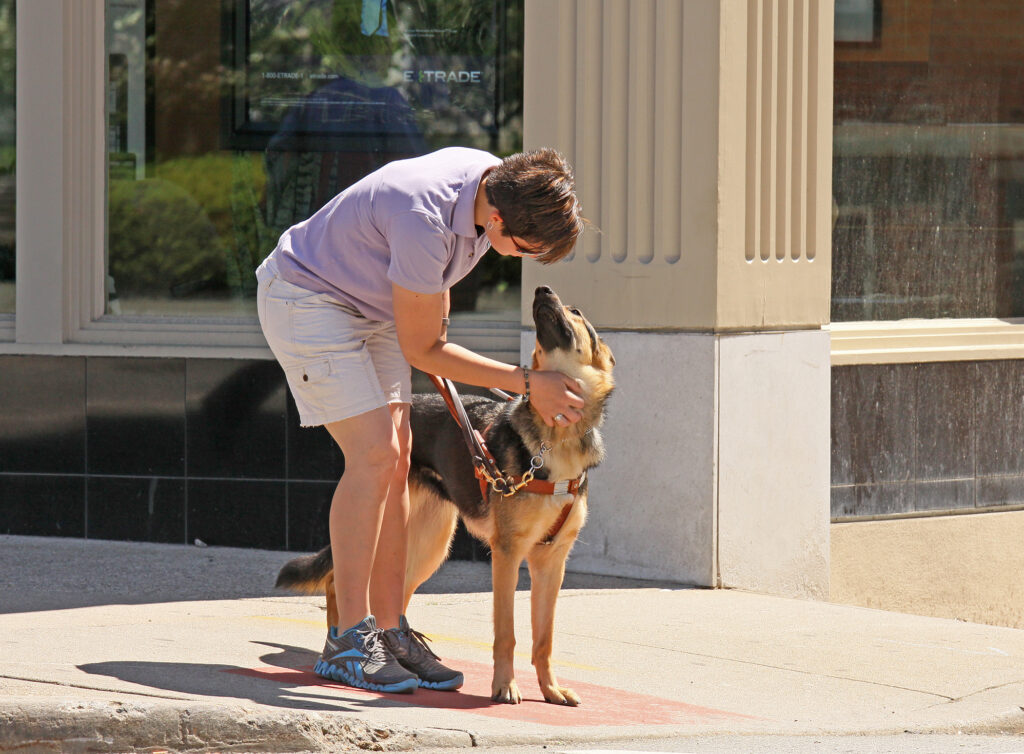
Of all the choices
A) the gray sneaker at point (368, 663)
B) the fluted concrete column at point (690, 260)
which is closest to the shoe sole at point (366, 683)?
the gray sneaker at point (368, 663)

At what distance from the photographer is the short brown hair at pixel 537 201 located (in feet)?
14.3

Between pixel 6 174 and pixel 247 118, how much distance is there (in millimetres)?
1368

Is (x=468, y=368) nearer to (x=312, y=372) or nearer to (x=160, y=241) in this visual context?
(x=312, y=372)

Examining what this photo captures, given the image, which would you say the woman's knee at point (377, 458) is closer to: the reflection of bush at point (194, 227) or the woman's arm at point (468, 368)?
the woman's arm at point (468, 368)

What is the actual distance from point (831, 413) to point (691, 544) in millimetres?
1250

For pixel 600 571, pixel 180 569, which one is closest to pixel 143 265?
pixel 180 569

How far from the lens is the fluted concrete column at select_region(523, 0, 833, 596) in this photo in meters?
6.94

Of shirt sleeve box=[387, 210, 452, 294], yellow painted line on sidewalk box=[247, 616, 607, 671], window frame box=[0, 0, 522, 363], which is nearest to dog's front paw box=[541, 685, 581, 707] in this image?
yellow painted line on sidewalk box=[247, 616, 607, 671]

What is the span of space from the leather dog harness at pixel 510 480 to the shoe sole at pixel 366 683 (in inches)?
25.6

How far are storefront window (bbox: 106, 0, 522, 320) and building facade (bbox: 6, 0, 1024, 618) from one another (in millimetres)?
16

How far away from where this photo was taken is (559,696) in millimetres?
4832

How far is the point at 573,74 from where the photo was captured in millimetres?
7117

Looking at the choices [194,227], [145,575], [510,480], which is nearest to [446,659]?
[510,480]

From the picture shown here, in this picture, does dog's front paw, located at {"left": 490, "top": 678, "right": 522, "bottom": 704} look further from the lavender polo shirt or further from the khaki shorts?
the lavender polo shirt
